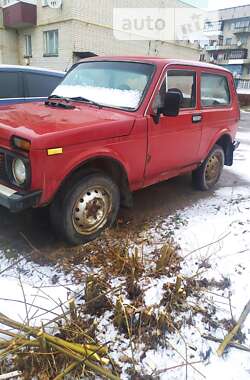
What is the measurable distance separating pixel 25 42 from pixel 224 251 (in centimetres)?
2090

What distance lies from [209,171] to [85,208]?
104 inches

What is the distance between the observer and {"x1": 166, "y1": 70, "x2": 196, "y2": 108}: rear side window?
12.3 feet

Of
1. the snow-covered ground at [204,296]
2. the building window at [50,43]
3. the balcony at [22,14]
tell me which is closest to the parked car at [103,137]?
the snow-covered ground at [204,296]

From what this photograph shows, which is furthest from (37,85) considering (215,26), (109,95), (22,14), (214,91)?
(215,26)

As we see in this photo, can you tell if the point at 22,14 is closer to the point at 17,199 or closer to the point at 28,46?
the point at 28,46

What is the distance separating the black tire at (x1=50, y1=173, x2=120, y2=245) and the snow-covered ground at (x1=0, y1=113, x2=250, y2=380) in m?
0.46

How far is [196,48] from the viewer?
25859mm

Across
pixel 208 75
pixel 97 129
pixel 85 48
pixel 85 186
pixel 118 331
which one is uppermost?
pixel 85 48

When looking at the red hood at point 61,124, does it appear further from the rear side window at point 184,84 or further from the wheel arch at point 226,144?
the wheel arch at point 226,144

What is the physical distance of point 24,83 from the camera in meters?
5.79

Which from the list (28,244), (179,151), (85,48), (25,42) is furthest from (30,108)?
(25,42)

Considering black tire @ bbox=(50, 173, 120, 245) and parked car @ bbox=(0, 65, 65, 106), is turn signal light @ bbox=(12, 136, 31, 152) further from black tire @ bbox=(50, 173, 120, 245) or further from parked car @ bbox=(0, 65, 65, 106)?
parked car @ bbox=(0, 65, 65, 106)

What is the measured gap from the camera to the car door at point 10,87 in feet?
18.1

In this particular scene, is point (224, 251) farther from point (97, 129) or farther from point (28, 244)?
point (28, 244)
